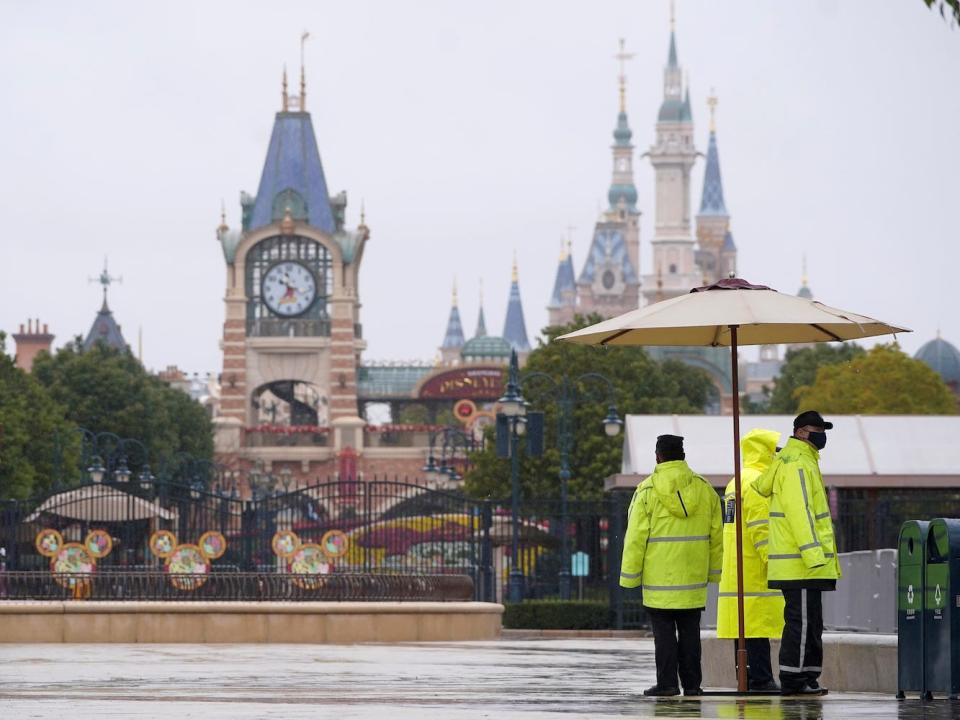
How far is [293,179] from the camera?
118 meters

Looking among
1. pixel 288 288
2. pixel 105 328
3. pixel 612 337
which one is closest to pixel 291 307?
pixel 288 288

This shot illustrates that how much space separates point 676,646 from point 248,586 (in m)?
15.6

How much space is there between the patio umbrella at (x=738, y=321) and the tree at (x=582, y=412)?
3876 cm

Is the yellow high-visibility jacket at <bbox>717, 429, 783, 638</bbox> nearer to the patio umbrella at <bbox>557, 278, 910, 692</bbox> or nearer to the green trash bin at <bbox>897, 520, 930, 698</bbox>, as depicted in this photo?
the patio umbrella at <bbox>557, 278, 910, 692</bbox>

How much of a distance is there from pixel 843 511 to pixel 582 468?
2910 cm

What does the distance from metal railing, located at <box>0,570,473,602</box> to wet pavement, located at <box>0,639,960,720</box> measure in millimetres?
4017

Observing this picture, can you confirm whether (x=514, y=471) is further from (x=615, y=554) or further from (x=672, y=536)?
(x=672, y=536)

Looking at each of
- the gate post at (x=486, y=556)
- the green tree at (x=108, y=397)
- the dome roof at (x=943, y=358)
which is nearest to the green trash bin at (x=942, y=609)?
the gate post at (x=486, y=556)

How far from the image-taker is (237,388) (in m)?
116

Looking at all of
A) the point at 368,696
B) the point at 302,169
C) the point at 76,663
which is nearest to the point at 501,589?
the point at 76,663

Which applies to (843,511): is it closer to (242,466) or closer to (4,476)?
(4,476)

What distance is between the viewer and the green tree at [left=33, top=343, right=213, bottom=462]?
8569 centimetres

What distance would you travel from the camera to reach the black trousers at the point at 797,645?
13.5m

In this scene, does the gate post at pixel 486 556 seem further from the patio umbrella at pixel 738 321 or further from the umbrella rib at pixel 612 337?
the patio umbrella at pixel 738 321
